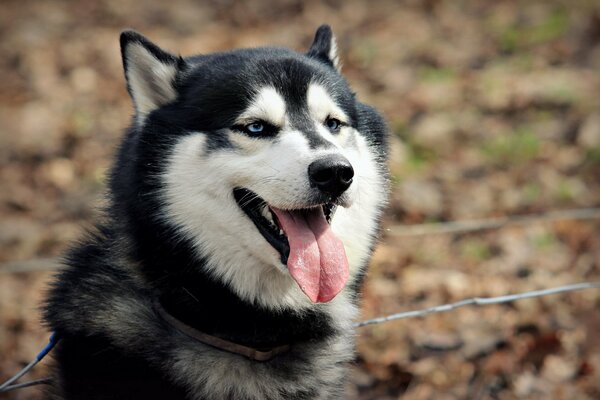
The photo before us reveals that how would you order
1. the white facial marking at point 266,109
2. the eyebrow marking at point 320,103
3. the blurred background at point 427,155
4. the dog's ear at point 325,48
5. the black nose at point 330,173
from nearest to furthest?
the black nose at point 330,173 < the white facial marking at point 266,109 < the eyebrow marking at point 320,103 < the dog's ear at point 325,48 < the blurred background at point 427,155

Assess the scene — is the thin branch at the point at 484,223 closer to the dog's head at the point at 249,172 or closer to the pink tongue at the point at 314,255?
the dog's head at the point at 249,172

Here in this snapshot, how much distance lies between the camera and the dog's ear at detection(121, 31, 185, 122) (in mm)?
2799

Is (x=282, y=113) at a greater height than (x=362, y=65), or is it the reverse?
(x=282, y=113)

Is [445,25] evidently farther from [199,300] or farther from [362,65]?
[199,300]

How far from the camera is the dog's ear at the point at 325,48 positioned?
328cm

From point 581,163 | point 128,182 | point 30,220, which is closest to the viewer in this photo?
point 128,182

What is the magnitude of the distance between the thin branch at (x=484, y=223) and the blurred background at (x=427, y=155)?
2.5 inches

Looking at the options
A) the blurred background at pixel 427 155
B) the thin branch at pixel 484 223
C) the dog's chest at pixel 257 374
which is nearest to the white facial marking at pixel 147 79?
the blurred background at pixel 427 155

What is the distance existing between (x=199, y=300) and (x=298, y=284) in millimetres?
407

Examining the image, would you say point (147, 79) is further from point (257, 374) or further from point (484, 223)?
point (484, 223)

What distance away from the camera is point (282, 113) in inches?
111

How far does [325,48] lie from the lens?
3.30 metres

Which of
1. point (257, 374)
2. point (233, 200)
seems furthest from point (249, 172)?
point (257, 374)

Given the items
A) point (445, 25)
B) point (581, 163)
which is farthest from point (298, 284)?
point (445, 25)
